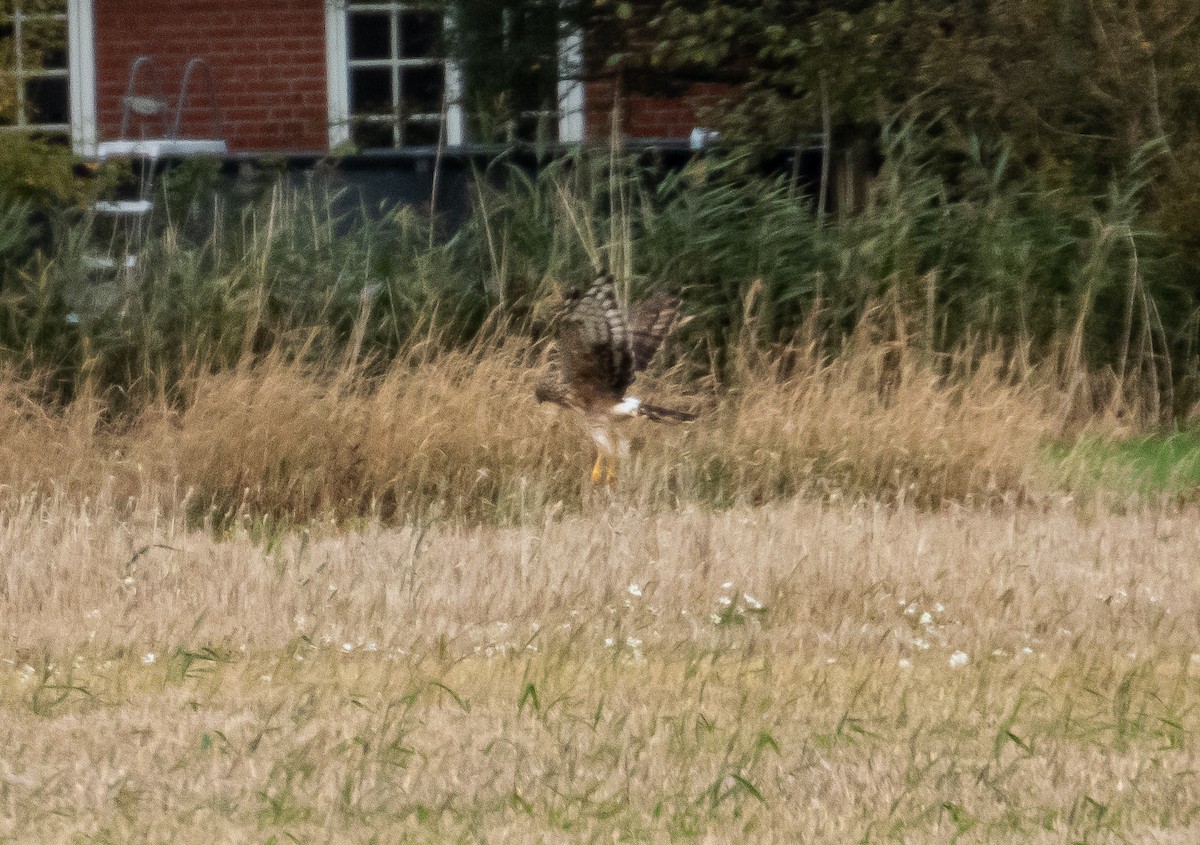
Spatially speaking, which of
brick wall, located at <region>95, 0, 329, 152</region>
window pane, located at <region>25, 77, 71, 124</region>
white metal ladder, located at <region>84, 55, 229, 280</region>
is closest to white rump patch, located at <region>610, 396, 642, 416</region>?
white metal ladder, located at <region>84, 55, 229, 280</region>

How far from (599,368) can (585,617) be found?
2120 mm

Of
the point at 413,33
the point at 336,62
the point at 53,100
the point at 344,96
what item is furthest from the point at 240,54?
the point at 53,100

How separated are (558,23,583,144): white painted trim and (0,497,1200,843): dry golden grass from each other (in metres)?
4.77

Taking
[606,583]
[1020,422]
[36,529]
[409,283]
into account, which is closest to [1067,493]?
[1020,422]

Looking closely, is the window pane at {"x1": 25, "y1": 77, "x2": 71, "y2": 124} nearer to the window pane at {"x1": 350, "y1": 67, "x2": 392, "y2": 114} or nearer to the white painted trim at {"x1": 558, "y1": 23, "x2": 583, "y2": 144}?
the window pane at {"x1": 350, "y1": 67, "x2": 392, "y2": 114}

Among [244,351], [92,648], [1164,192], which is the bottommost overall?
[92,648]

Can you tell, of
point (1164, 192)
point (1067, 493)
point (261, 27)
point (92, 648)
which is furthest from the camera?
point (261, 27)

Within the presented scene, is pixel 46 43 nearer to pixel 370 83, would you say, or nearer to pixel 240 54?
pixel 240 54

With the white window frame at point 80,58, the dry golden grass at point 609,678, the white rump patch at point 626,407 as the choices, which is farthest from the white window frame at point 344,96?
the dry golden grass at point 609,678

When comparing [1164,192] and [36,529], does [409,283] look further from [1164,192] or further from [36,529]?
[1164,192]

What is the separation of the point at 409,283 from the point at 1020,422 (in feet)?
10.2

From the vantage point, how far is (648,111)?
1508 centimetres

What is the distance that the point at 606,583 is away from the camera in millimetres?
6664

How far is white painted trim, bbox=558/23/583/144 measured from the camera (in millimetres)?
12234
